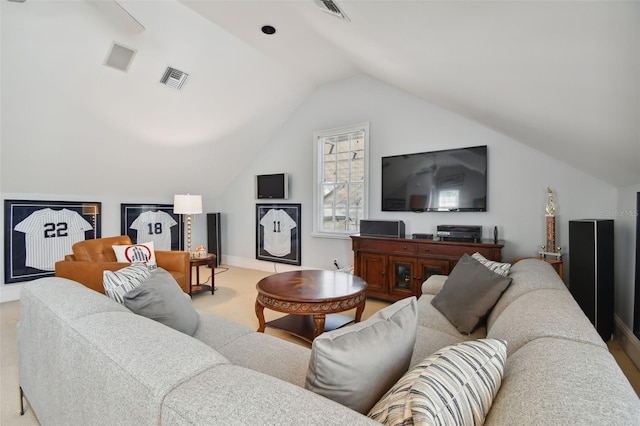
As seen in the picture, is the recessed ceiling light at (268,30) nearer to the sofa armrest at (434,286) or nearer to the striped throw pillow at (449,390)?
the sofa armrest at (434,286)

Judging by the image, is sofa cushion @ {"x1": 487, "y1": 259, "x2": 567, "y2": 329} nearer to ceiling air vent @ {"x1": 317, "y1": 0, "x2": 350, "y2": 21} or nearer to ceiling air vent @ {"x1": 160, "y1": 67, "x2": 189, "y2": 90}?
ceiling air vent @ {"x1": 317, "y1": 0, "x2": 350, "y2": 21}

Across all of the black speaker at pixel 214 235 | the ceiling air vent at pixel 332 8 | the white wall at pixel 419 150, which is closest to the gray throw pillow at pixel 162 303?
the ceiling air vent at pixel 332 8

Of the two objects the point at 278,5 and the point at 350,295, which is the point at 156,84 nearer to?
the point at 278,5

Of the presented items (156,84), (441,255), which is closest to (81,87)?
(156,84)

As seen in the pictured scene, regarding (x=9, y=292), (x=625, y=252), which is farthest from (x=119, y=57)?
(x=625, y=252)

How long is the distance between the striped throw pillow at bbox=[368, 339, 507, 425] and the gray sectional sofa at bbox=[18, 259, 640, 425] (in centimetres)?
4

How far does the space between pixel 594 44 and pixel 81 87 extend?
4.02m

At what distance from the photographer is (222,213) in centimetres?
622

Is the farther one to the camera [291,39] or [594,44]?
[291,39]

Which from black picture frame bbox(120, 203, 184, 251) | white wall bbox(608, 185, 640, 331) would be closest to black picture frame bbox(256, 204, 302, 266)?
black picture frame bbox(120, 203, 184, 251)

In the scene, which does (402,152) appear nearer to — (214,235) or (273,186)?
(273,186)

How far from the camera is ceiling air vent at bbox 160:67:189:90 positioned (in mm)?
3500

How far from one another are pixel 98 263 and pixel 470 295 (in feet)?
10.2

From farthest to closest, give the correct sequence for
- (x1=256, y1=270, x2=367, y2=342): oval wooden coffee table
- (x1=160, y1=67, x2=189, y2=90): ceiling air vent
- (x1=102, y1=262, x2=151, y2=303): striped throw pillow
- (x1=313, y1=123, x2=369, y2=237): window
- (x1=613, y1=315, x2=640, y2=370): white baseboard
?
1. (x1=313, y1=123, x2=369, y2=237): window
2. (x1=160, y1=67, x2=189, y2=90): ceiling air vent
3. (x1=256, y1=270, x2=367, y2=342): oval wooden coffee table
4. (x1=613, y1=315, x2=640, y2=370): white baseboard
5. (x1=102, y1=262, x2=151, y2=303): striped throw pillow
